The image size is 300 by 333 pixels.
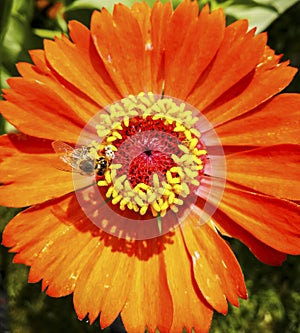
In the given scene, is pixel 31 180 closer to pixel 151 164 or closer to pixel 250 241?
pixel 151 164

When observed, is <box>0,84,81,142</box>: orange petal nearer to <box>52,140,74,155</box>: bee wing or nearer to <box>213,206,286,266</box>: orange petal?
<box>52,140,74,155</box>: bee wing

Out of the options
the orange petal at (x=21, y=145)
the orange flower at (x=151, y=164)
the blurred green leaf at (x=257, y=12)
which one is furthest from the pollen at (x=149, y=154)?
the blurred green leaf at (x=257, y=12)

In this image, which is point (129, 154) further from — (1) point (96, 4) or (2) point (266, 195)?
(1) point (96, 4)

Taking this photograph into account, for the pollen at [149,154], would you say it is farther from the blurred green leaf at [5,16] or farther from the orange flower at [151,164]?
the blurred green leaf at [5,16]

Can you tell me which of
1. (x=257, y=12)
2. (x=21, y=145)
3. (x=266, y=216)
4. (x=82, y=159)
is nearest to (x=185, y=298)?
(x=266, y=216)

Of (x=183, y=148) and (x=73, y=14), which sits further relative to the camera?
(x=73, y=14)

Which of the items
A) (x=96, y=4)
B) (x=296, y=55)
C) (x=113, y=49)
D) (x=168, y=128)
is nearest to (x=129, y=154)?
(x=168, y=128)

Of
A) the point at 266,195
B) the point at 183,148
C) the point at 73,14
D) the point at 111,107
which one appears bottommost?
the point at 266,195
